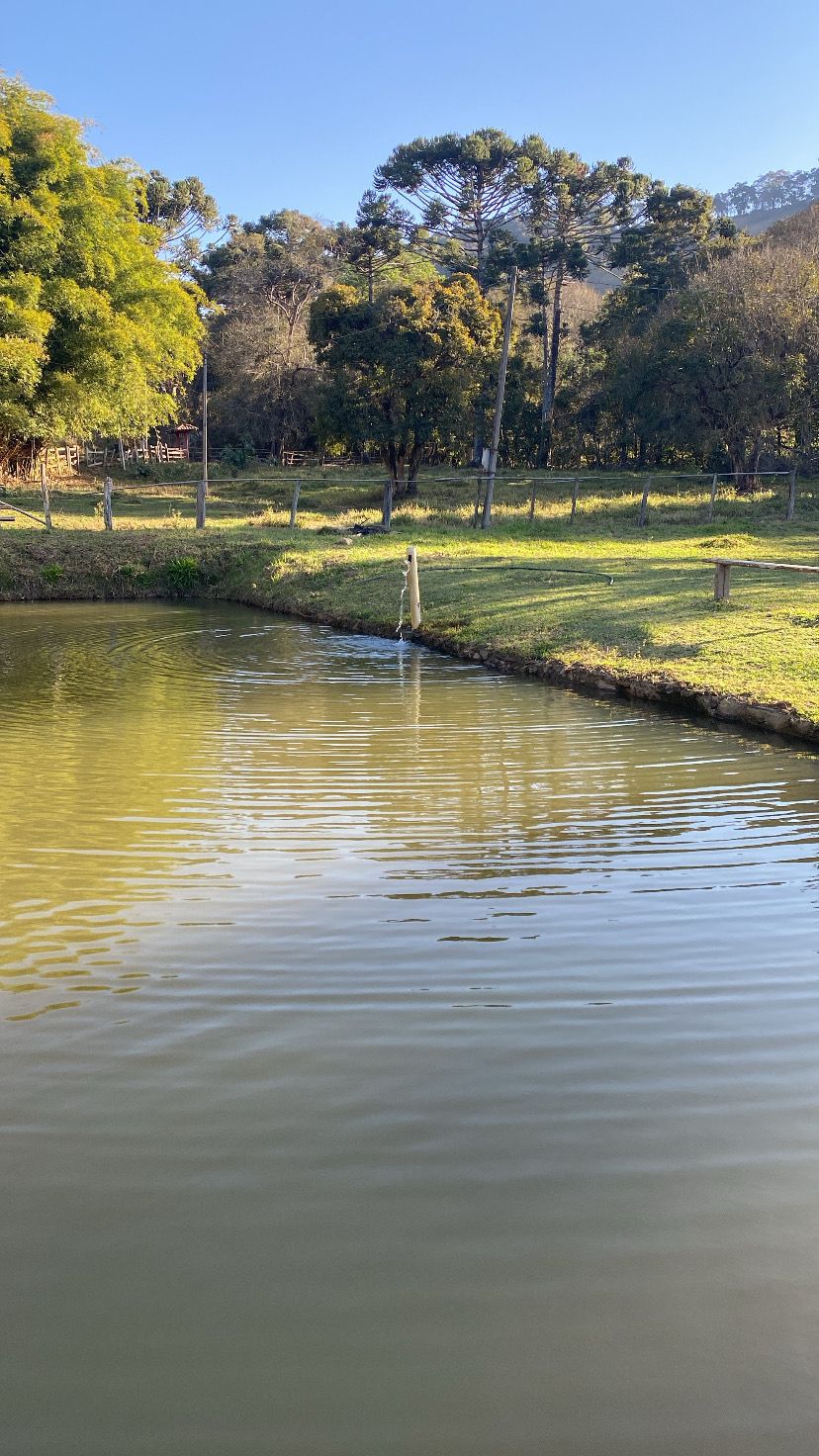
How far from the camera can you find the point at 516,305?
54.9 meters

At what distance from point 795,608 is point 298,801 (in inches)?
352

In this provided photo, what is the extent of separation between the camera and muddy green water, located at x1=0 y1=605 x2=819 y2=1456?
261 centimetres

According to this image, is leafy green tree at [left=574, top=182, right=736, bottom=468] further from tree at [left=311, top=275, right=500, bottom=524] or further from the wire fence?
tree at [left=311, top=275, right=500, bottom=524]

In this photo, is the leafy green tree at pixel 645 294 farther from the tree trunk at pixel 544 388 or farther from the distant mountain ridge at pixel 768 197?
the distant mountain ridge at pixel 768 197

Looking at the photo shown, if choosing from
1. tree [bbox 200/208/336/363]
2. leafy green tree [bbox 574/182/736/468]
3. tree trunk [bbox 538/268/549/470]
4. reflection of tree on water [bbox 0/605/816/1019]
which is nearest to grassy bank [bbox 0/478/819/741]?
reflection of tree on water [bbox 0/605/816/1019]

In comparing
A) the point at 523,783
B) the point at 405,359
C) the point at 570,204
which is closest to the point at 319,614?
the point at 523,783

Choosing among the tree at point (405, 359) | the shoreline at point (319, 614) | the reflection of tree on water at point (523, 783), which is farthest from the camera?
the tree at point (405, 359)

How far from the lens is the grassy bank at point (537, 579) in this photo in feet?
39.4

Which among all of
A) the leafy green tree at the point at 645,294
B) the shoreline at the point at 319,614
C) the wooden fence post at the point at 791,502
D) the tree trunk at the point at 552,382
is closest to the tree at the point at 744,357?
the leafy green tree at the point at 645,294

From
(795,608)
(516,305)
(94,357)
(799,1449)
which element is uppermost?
(516,305)

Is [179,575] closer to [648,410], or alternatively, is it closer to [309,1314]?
[309,1314]

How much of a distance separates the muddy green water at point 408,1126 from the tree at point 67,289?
23.9 meters

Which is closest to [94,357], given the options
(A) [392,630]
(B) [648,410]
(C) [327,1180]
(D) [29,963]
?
(A) [392,630]

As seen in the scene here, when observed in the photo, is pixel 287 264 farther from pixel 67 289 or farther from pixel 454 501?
pixel 67 289
